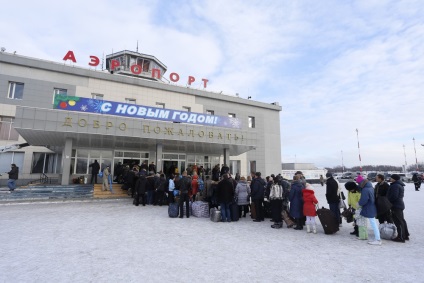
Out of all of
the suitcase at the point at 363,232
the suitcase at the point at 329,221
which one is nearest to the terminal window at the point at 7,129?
the suitcase at the point at 329,221

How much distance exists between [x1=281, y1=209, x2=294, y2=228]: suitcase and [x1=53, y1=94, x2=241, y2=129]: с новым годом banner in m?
11.8

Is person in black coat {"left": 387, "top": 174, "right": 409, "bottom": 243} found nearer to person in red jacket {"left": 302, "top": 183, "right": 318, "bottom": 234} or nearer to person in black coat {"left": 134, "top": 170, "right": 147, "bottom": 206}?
person in red jacket {"left": 302, "top": 183, "right": 318, "bottom": 234}

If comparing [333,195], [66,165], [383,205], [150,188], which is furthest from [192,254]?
[66,165]

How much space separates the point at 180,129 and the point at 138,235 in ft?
37.4

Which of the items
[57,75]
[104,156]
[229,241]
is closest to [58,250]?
[229,241]

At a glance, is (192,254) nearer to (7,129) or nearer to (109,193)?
(109,193)

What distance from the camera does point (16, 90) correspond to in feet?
65.4

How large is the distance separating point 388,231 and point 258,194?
4008mm

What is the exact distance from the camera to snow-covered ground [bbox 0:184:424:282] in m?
4.07

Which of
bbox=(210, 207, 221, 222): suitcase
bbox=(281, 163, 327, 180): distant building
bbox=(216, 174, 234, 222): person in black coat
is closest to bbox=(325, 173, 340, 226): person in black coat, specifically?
bbox=(216, 174, 234, 222): person in black coat

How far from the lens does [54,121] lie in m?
14.2

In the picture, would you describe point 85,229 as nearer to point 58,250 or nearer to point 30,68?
point 58,250

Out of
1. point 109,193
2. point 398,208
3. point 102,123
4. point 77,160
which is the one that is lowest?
point 109,193

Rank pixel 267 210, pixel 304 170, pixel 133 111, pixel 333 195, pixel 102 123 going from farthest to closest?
1. pixel 304 170
2. pixel 133 111
3. pixel 102 123
4. pixel 267 210
5. pixel 333 195
